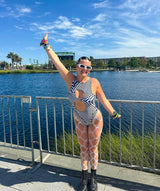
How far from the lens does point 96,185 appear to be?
2.75m

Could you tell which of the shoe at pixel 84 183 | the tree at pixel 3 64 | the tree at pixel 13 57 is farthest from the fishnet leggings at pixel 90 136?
the tree at pixel 3 64

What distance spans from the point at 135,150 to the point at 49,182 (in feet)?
7.48

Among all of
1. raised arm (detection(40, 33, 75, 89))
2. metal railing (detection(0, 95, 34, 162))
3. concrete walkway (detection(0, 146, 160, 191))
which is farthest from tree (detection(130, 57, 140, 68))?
raised arm (detection(40, 33, 75, 89))

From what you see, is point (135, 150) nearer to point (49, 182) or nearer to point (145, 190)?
point (145, 190)

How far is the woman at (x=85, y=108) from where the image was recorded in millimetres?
2574

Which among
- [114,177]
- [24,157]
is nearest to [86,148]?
[114,177]

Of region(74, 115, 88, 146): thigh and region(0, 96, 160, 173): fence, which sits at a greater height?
region(74, 115, 88, 146): thigh

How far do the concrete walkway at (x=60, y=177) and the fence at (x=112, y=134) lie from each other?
160mm

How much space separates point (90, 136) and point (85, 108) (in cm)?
44

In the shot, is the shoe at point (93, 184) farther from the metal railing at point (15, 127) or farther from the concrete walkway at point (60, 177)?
the metal railing at point (15, 127)

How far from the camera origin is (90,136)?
267 centimetres

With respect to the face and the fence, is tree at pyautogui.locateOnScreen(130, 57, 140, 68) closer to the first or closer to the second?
the fence

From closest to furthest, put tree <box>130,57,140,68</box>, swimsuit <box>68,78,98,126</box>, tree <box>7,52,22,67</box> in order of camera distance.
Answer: swimsuit <box>68,78,98,126</box>, tree <box>7,52,22,67</box>, tree <box>130,57,140,68</box>

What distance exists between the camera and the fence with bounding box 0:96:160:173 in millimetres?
3379
